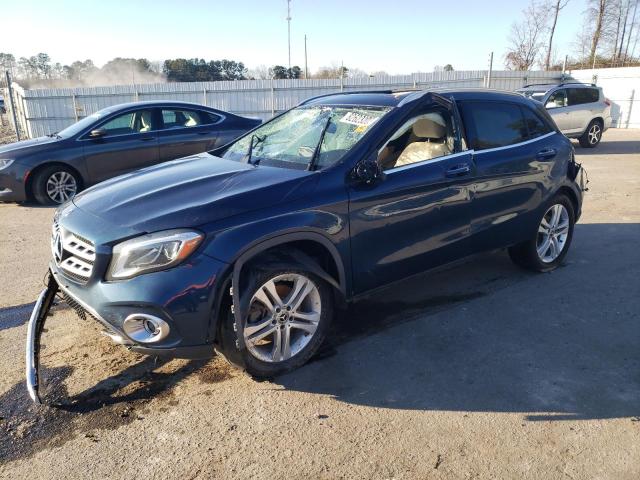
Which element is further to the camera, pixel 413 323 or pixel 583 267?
pixel 583 267

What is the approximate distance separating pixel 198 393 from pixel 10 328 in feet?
6.21

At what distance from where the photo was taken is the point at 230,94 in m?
19.6

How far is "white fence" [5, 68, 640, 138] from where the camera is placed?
60.5ft

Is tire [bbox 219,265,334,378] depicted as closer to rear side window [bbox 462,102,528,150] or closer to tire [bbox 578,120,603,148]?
rear side window [bbox 462,102,528,150]

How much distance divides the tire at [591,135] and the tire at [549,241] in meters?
11.2

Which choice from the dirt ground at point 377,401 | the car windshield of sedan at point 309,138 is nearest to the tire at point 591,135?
the dirt ground at point 377,401

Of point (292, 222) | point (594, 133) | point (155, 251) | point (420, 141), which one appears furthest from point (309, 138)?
point (594, 133)

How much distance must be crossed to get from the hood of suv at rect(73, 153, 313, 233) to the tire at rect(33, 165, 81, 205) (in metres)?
5.07

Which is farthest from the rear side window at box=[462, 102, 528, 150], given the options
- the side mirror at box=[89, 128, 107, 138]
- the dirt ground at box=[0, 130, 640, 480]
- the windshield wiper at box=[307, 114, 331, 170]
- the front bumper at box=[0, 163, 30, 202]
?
the front bumper at box=[0, 163, 30, 202]

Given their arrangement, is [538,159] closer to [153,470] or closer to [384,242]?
[384,242]

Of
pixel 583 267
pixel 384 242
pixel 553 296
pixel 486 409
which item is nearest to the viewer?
pixel 486 409

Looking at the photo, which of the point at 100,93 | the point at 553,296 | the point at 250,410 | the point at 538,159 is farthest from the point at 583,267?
the point at 100,93

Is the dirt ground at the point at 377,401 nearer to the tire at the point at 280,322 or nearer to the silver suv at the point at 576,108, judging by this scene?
the tire at the point at 280,322

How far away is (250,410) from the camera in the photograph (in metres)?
2.94
